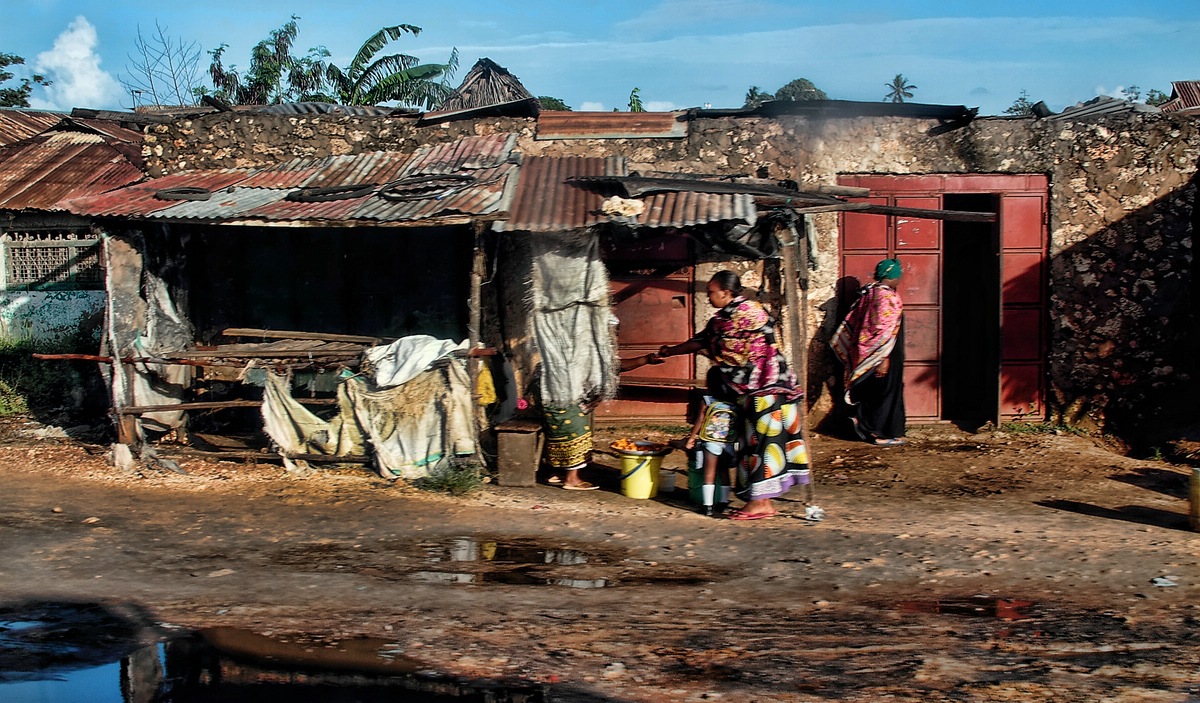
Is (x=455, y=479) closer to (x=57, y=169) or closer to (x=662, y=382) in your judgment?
(x=662, y=382)

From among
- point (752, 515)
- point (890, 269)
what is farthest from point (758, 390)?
point (890, 269)

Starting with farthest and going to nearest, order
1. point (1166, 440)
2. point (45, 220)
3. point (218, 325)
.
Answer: point (45, 220)
point (218, 325)
point (1166, 440)

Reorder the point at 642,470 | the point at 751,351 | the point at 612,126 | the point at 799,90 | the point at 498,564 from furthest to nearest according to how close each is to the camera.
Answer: the point at 799,90, the point at 612,126, the point at 642,470, the point at 751,351, the point at 498,564

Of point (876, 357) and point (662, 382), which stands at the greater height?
point (876, 357)

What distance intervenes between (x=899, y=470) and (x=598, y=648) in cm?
465

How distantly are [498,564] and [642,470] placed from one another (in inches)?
70.1

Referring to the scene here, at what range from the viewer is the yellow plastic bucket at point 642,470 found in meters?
7.12

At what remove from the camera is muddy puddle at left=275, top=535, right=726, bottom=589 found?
17.6 feet

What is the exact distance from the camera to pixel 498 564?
18.6 ft

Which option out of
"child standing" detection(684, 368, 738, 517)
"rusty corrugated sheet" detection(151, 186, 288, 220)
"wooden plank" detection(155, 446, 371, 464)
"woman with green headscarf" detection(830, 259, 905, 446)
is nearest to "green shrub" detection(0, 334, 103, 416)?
"wooden plank" detection(155, 446, 371, 464)

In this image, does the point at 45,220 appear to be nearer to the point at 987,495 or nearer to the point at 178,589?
the point at 178,589

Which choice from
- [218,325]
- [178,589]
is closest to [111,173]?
[218,325]

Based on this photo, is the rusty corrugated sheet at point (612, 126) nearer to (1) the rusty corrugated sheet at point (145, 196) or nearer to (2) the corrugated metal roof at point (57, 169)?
(1) the rusty corrugated sheet at point (145, 196)

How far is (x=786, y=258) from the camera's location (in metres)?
7.04
